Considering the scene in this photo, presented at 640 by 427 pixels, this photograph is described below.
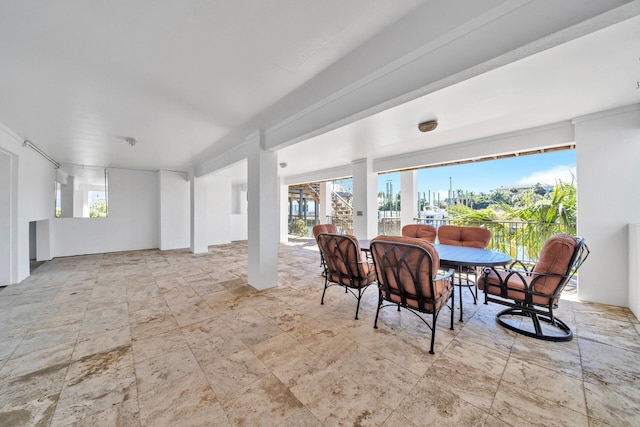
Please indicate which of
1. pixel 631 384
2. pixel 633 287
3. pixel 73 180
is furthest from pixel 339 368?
pixel 73 180

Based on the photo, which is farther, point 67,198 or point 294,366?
point 67,198

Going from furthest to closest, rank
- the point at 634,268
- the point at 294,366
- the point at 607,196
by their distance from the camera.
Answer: the point at 607,196 < the point at 634,268 < the point at 294,366

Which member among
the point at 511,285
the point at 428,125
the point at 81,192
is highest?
the point at 428,125

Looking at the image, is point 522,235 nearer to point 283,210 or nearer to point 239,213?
point 283,210

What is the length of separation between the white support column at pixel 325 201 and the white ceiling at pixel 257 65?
5.92 m

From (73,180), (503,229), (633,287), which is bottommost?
(633,287)

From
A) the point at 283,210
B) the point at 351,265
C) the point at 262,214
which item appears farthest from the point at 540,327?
the point at 283,210

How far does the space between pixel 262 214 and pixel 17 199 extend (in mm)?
4332

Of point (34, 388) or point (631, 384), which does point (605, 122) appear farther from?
point (34, 388)

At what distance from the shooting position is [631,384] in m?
1.64

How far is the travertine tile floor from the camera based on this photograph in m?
1.41

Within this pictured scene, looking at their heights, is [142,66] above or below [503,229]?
above

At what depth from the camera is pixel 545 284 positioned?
215 centimetres

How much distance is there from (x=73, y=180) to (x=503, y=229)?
11.4 m
